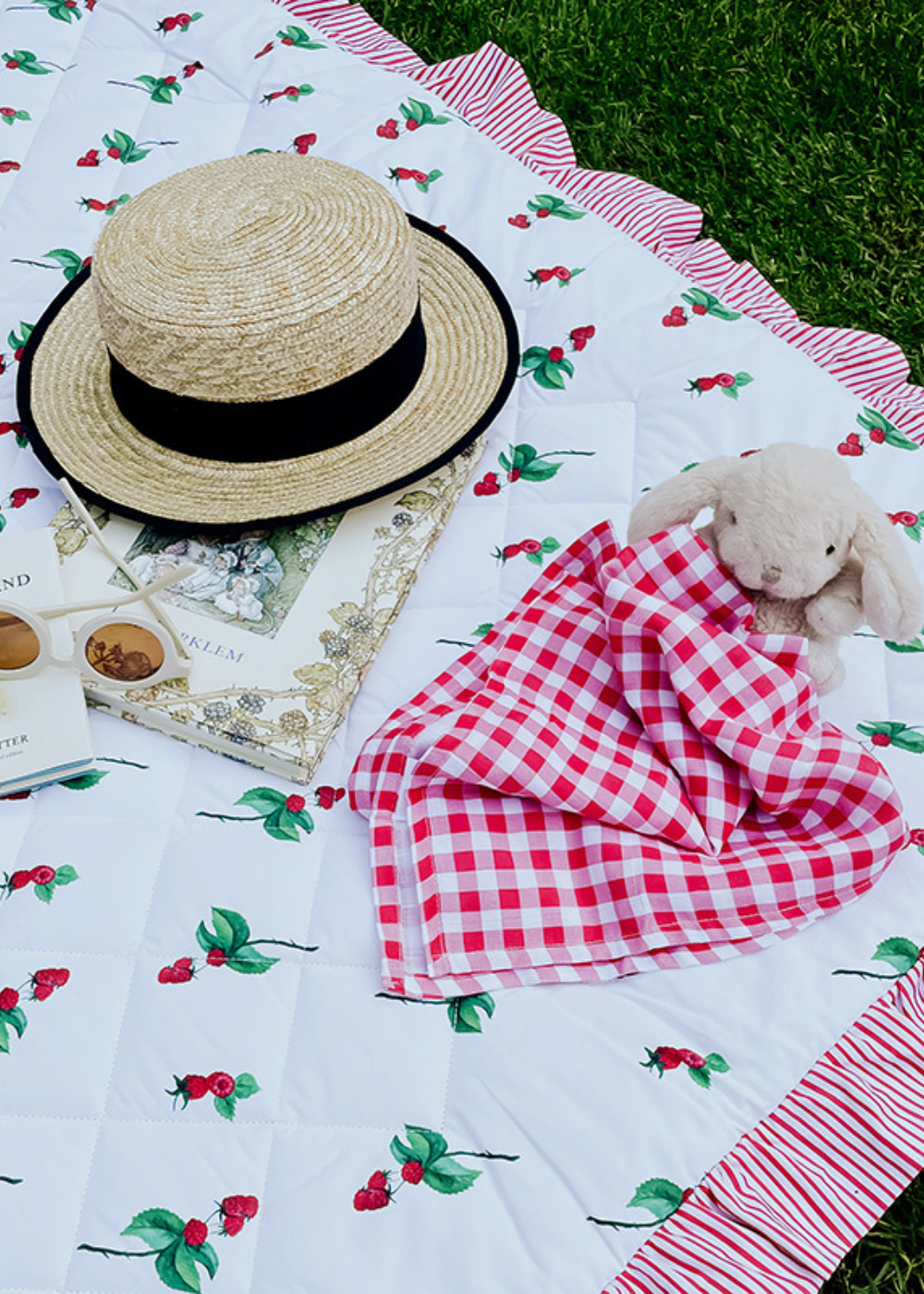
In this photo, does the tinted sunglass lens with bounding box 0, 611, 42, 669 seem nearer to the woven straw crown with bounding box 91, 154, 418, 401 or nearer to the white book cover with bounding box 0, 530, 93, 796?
the white book cover with bounding box 0, 530, 93, 796

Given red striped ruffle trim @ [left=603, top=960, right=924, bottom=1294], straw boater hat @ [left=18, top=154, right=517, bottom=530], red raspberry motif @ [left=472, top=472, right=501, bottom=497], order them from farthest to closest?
red raspberry motif @ [left=472, top=472, right=501, bottom=497] → straw boater hat @ [left=18, top=154, right=517, bottom=530] → red striped ruffle trim @ [left=603, top=960, right=924, bottom=1294]

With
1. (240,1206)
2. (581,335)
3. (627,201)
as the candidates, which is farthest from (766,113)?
(240,1206)

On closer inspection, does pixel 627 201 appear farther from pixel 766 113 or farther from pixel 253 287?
pixel 253 287

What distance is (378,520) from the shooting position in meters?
1.25

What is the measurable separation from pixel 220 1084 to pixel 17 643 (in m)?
0.43

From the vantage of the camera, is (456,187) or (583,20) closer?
(456,187)

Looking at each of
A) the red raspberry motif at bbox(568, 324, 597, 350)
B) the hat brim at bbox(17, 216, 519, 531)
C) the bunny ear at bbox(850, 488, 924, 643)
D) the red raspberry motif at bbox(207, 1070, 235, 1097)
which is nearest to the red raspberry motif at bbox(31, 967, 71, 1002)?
the red raspberry motif at bbox(207, 1070, 235, 1097)

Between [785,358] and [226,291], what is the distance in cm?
65

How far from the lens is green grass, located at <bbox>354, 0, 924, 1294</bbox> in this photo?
1.87 meters

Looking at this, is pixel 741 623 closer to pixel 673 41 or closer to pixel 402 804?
pixel 402 804

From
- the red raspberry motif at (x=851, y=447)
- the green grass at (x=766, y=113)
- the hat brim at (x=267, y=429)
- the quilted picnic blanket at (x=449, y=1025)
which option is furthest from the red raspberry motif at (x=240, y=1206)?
the green grass at (x=766, y=113)

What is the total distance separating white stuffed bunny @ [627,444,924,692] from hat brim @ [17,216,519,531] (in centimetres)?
29

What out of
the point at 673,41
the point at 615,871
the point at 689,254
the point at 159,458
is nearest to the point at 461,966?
the point at 615,871

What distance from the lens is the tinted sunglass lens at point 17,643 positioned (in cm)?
109
